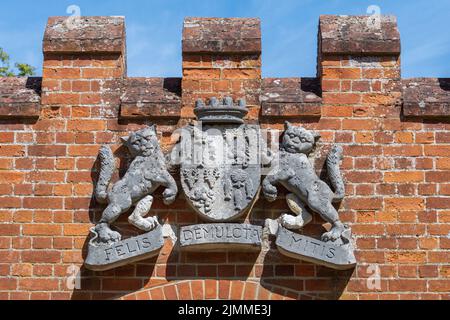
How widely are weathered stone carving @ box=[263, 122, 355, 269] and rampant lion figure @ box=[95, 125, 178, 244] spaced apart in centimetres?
88

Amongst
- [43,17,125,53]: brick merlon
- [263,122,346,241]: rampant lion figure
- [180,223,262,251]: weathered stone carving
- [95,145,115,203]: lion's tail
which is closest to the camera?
[180,223,262,251]: weathered stone carving

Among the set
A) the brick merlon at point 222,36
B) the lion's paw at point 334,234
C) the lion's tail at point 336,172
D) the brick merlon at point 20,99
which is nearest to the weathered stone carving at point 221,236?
the lion's paw at point 334,234

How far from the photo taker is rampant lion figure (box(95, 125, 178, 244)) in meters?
6.73

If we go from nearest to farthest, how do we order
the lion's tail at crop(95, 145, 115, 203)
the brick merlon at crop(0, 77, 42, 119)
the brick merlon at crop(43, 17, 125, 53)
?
the lion's tail at crop(95, 145, 115, 203)
the brick merlon at crop(0, 77, 42, 119)
the brick merlon at crop(43, 17, 125, 53)

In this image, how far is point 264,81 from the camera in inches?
290

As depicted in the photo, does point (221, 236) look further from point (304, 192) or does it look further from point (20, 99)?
point (20, 99)

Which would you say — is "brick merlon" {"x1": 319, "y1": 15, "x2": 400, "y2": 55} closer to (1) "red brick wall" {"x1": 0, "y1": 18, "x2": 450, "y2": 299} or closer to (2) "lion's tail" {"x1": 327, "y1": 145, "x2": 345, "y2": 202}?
(1) "red brick wall" {"x1": 0, "y1": 18, "x2": 450, "y2": 299}

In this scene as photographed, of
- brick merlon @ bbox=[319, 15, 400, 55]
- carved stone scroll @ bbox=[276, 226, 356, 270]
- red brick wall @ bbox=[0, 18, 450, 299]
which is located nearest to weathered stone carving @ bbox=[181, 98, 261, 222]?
red brick wall @ bbox=[0, 18, 450, 299]

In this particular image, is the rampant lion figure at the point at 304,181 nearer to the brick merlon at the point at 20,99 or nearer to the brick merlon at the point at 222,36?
the brick merlon at the point at 222,36

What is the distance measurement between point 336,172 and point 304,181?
282 mm

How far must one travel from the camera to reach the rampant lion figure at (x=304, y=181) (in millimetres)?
6707

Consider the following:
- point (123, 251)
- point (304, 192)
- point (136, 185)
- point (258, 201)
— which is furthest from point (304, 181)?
point (123, 251)
